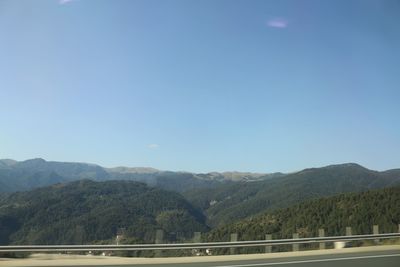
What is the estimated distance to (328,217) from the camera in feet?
414

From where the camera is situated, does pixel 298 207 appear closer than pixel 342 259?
No

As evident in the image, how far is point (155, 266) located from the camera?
16.3m

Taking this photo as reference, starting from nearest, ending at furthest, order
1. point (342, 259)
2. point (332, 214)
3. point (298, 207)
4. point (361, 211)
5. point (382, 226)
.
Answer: point (342, 259), point (382, 226), point (361, 211), point (332, 214), point (298, 207)

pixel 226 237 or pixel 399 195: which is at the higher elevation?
pixel 399 195

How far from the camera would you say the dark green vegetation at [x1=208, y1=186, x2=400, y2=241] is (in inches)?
4313

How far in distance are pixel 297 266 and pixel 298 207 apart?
436ft

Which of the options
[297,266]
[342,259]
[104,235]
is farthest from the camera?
[104,235]

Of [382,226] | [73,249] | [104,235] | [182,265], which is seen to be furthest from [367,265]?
[104,235]

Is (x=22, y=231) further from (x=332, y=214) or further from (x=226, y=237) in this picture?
(x=332, y=214)

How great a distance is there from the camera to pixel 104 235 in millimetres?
183000

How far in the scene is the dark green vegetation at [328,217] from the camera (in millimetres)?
109562

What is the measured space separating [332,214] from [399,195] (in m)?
17.0

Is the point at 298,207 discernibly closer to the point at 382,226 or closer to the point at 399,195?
the point at 399,195

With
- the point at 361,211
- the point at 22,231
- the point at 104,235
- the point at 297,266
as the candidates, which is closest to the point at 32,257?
the point at 297,266
